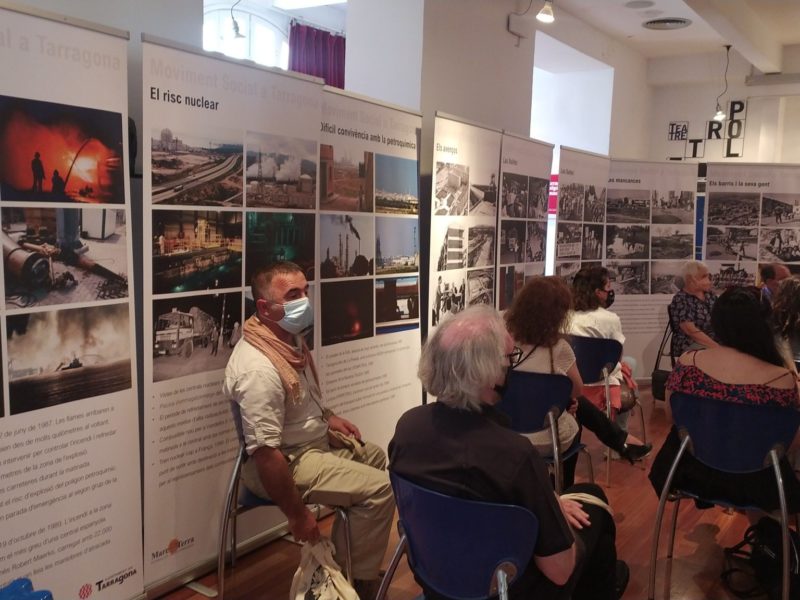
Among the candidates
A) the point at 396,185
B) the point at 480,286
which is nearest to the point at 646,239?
the point at 480,286

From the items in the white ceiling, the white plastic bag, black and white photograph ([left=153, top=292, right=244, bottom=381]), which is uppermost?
the white ceiling

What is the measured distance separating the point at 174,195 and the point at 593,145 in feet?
19.1

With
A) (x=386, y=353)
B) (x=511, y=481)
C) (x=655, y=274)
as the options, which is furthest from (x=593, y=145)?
(x=511, y=481)

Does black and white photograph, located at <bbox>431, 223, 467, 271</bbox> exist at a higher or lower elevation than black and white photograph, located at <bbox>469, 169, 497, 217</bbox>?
lower

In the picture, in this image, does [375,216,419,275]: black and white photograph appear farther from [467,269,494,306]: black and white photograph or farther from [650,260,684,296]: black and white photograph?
[650,260,684,296]: black and white photograph

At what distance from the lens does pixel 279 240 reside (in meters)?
3.04

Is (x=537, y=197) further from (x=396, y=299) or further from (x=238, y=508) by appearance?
(x=238, y=508)

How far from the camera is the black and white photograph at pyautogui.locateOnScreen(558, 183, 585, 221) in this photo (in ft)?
19.4

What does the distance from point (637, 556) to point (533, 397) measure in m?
0.99

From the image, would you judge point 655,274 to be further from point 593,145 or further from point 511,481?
point 511,481

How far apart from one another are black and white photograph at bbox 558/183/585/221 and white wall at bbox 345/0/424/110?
2.04 meters

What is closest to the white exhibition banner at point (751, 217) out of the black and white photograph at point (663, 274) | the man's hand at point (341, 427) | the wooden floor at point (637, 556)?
the black and white photograph at point (663, 274)

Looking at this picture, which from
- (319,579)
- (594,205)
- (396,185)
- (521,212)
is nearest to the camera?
(319,579)

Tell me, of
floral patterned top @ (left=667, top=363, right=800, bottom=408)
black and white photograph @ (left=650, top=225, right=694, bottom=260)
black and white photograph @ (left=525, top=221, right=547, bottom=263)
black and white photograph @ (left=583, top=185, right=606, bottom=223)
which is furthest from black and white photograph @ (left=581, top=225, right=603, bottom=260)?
floral patterned top @ (left=667, top=363, right=800, bottom=408)
